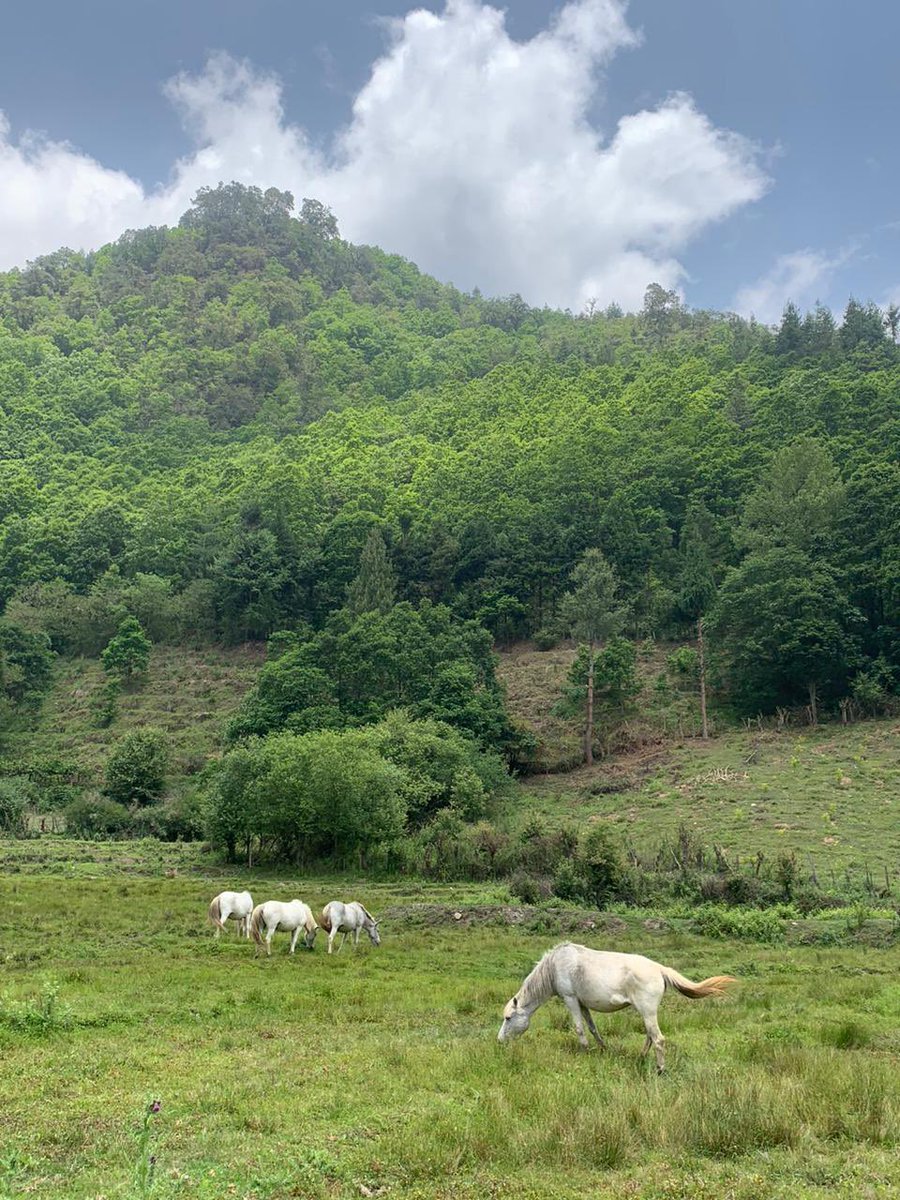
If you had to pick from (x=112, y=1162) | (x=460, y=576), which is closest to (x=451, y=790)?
(x=112, y=1162)

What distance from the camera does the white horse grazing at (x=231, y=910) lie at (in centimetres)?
2330

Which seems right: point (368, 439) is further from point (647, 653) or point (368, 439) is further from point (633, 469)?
point (647, 653)

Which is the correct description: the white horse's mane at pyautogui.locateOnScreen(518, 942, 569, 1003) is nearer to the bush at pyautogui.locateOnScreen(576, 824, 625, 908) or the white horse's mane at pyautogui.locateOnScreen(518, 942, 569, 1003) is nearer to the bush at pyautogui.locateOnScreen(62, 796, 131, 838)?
the bush at pyautogui.locateOnScreen(576, 824, 625, 908)

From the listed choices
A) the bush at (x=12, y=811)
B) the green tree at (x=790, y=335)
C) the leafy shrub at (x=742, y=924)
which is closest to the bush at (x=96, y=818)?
the bush at (x=12, y=811)

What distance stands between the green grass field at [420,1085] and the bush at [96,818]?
35.6m

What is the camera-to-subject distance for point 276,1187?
6.48 metres

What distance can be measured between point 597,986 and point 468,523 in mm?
85261

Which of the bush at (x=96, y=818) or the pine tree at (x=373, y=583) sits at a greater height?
the pine tree at (x=373, y=583)

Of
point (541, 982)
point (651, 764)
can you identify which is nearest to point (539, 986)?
point (541, 982)

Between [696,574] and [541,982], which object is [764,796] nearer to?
[696,574]

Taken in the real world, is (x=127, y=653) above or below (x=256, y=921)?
above

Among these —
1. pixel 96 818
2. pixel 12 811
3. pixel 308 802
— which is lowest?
pixel 96 818

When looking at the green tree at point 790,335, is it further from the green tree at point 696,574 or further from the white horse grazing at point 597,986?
the white horse grazing at point 597,986

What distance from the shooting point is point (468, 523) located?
95125 mm
